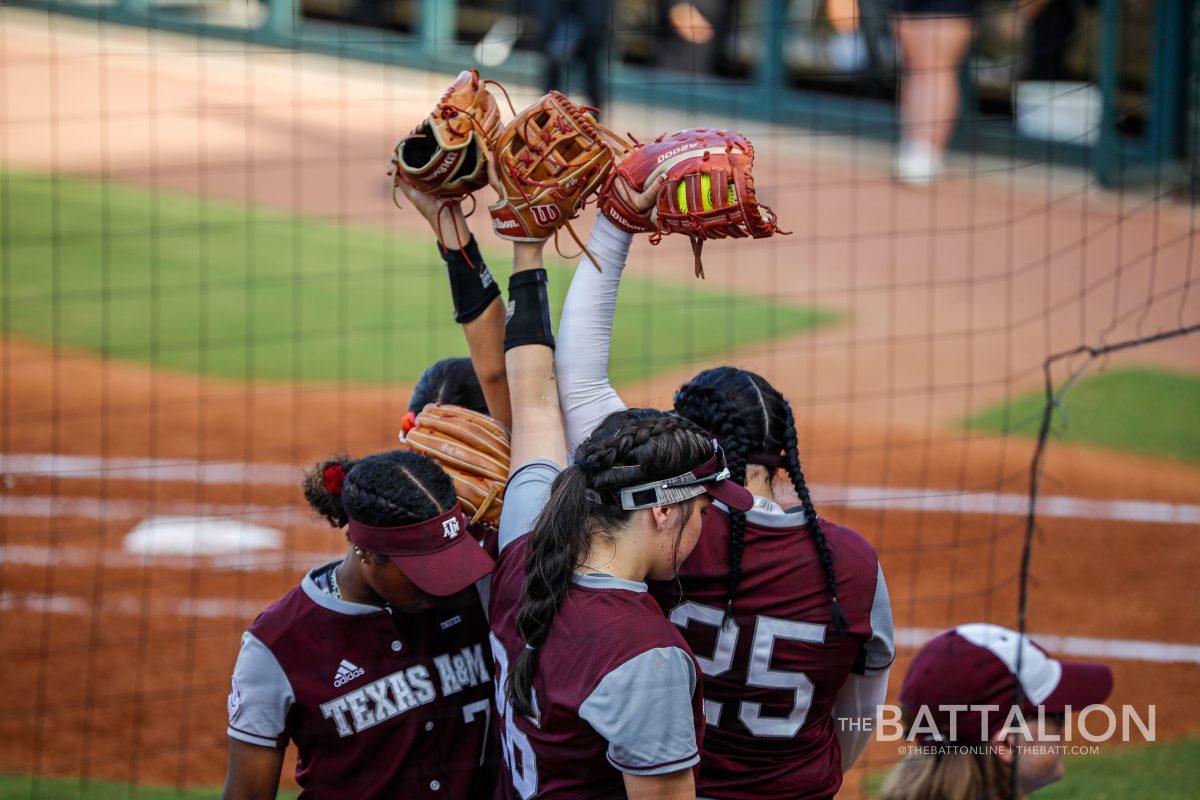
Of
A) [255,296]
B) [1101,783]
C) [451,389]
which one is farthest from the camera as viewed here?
[255,296]

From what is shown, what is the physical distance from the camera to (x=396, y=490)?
2.18 m

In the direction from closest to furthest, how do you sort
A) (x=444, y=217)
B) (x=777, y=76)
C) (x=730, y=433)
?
1. (x=730, y=433)
2. (x=444, y=217)
3. (x=777, y=76)

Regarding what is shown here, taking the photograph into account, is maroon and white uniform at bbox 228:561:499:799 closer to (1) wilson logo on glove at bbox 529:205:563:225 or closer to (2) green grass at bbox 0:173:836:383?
(1) wilson logo on glove at bbox 529:205:563:225

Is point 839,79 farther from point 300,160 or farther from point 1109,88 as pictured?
point 300,160

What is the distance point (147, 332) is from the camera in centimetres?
895

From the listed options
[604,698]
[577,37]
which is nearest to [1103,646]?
[604,698]

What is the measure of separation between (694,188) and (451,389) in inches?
29.7

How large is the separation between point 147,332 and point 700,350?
3.91 m

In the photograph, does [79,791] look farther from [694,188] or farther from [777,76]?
[777,76]

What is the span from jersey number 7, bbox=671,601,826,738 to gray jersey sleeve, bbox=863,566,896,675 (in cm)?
12

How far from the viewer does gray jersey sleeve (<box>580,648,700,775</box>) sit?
67.7 inches

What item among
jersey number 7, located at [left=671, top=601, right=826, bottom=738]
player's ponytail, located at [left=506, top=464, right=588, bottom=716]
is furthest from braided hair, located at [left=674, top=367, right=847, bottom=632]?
player's ponytail, located at [left=506, top=464, right=588, bottom=716]

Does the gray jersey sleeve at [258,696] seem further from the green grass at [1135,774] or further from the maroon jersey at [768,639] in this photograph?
the green grass at [1135,774]

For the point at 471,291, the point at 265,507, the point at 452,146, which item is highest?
the point at 452,146
